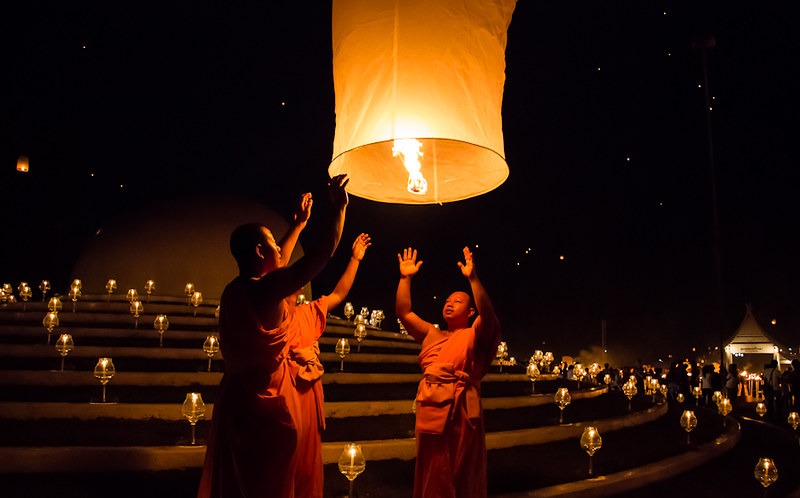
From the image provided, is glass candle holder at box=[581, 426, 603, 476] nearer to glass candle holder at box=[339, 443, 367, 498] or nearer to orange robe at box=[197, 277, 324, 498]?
glass candle holder at box=[339, 443, 367, 498]

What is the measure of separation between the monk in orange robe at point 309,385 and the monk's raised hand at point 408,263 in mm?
677

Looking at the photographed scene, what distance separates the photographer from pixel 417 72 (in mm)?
2660

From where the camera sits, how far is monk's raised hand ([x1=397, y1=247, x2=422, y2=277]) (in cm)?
488

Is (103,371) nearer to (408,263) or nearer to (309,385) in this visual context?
(309,385)

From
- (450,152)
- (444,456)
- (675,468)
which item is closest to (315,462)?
(444,456)

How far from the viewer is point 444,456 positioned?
4.41 meters

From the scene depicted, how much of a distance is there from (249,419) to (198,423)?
308 centimetres

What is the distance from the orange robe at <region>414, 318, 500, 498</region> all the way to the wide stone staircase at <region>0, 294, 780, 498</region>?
0.40 metres

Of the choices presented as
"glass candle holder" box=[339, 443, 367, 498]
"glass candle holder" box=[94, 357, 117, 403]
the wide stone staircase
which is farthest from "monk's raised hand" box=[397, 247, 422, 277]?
"glass candle holder" box=[94, 357, 117, 403]

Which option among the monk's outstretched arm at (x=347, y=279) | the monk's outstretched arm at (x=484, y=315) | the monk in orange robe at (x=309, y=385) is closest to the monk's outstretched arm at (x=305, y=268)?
the monk in orange robe at (x=309, y=385)

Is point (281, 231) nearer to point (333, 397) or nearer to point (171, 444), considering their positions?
point (333, 397)

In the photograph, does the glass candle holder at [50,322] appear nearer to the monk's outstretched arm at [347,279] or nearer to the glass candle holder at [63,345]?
the glass candle holder at [63,345]

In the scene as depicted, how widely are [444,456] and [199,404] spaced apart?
2001 mm

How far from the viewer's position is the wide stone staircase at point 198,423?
14.7 feet
